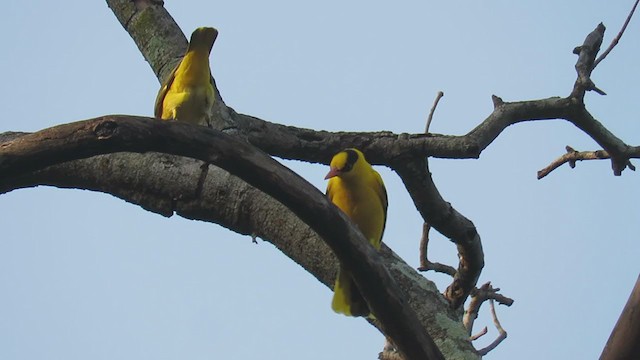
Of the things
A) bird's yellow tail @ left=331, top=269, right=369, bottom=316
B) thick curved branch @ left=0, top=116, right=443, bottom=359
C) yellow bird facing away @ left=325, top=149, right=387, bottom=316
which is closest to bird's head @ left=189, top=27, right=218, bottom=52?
yellow bird facing away @ left=325, top=149, right=387, bottom=316

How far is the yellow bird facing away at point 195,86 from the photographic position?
17.4ft

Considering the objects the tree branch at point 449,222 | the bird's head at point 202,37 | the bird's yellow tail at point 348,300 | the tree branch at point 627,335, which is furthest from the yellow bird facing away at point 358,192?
the tree branch at point 627,335

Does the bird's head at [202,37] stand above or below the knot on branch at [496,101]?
above

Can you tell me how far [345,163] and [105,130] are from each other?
1.95 m

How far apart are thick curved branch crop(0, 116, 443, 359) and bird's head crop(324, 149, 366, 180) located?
160 centimetres

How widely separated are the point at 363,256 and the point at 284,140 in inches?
82.1

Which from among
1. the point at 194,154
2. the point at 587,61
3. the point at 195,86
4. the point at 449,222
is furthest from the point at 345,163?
the point at 587,61

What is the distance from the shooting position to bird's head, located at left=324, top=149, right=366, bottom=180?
483cm

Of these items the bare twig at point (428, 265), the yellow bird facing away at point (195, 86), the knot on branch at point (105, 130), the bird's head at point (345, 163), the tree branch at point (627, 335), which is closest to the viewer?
the tree branch at point (627, 335)

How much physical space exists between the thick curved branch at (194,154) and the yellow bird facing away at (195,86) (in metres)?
2.09

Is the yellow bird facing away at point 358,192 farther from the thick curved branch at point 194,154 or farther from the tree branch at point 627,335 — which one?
the tree branch at point 627,335

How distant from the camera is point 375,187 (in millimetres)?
5039

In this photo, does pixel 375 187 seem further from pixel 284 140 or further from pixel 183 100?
pixel 183 100

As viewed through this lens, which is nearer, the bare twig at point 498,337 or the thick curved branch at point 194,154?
the thick curved branch at point 194,154
